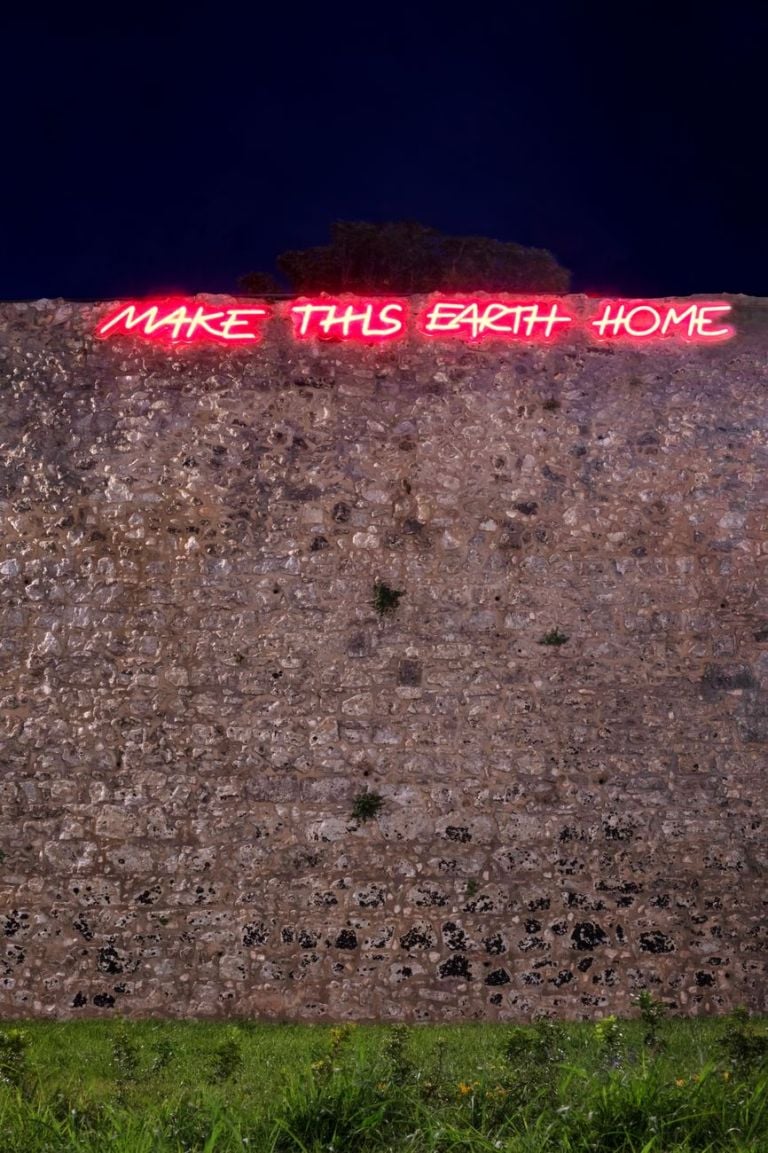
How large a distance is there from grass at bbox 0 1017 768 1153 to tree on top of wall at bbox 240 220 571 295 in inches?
584

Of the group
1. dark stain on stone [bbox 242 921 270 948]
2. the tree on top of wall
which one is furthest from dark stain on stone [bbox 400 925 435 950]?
the tree on top of wall

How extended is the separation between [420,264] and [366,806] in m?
13.5

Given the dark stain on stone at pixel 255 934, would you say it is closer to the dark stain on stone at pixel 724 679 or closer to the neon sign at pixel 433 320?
the dark stain on stone at pixel 724 679

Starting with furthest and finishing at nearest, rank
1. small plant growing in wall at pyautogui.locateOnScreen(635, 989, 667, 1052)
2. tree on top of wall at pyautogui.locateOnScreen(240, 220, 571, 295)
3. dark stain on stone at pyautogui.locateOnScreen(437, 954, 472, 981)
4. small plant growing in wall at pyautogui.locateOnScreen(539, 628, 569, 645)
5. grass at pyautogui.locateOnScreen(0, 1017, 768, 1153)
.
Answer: tree on top of wall at pyautogui.locateOnScreen(240, 220, 571, 295)
small plant growing in wall at pyautogui.locateOnScreen(539, 628, 569, 645)
dark stain on stone at pyautogui.locateOnScreen(437, 954, 472, 981)
small plant growing in wall at pyautogui.locateOnScreen(635, 989, 667, 1052)
grass at pyautogui.locateOnScreen(0, 1017, 768, 1153)

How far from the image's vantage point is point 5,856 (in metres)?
7.19

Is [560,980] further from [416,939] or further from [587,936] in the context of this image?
[416,939]

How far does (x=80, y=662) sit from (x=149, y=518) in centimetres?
114

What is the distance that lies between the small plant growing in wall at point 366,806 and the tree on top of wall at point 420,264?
12730 mm

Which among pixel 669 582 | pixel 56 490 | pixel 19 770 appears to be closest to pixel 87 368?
pixel 56 490

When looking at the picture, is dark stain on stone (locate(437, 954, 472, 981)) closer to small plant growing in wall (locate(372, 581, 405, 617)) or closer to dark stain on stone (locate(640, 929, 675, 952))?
dark stain on stone (locate(640, 929, 675, 952))

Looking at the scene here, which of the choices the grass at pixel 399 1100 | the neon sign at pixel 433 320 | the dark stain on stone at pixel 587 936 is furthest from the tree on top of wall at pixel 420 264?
the grass at pixel 399 1100

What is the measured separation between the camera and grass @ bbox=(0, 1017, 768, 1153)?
12.9ft

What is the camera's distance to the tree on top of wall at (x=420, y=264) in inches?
731

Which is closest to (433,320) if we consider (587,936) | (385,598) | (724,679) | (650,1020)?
(385,598)
